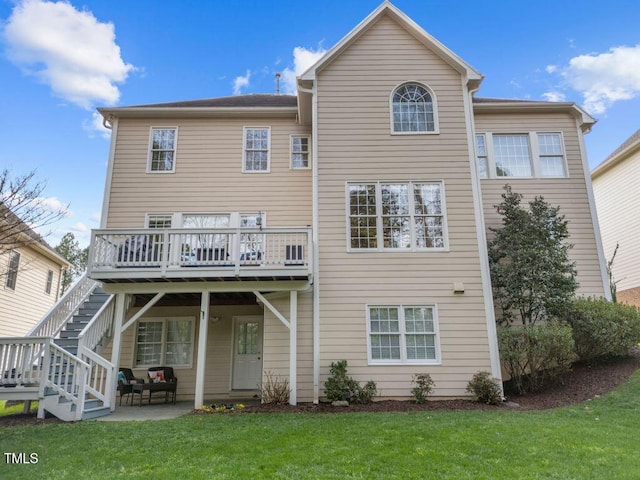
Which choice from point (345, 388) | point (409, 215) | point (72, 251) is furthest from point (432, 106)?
point (72, 251)

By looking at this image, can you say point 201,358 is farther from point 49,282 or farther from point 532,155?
point 49,282

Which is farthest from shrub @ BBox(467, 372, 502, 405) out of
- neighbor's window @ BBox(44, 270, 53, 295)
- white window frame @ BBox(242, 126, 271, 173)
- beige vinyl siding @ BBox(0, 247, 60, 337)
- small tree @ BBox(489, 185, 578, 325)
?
neighbor's window @ BBox(44, 270, 53, 295)

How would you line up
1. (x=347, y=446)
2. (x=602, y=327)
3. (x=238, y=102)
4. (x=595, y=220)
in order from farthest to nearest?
(x=238, y=102), (x=595, y=220), (x=602, y=327), (x=347, y=446)

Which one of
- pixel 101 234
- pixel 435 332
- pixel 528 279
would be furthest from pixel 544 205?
pixel 101 234

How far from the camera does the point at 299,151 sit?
12219 mm

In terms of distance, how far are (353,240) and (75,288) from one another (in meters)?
7.15

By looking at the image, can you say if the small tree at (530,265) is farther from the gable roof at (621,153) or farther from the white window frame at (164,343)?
the white window frame at (164,343)

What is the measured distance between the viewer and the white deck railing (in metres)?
8.89

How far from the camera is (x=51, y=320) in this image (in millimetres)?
9117

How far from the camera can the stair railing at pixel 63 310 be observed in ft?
28.7

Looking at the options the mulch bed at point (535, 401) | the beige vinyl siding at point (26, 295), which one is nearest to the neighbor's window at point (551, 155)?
the mulch bed at point (535, 401)

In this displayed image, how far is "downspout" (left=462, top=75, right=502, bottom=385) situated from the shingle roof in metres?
5.29

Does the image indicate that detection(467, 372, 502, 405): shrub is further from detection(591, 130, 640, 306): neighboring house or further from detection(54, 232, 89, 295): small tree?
detection(54, 232, 89, 295): small tree

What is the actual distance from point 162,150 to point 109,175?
1.71m
